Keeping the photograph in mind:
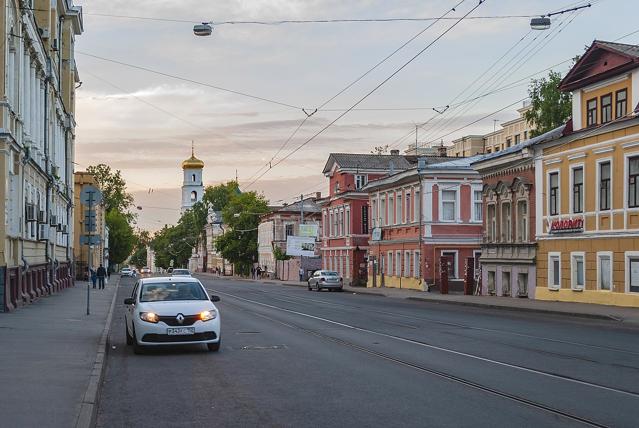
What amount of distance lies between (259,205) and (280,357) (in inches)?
4060

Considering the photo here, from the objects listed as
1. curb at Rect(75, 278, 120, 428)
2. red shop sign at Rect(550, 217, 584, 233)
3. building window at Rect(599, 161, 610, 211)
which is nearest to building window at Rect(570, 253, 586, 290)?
red shop sign at Rect(550, 217, 584, 233)

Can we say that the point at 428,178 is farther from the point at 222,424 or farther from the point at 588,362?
the point at 222,424

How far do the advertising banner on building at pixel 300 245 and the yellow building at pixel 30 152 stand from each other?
3862cm

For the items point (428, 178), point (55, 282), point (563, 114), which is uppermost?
point (563, 114)

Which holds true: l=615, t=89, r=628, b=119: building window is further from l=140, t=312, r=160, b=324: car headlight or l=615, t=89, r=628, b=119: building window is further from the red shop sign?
l=140, t=312, r=160, b=324: car headlight

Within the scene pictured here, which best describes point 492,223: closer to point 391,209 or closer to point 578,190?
point 578,190

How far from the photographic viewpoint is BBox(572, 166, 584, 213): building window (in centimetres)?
3856

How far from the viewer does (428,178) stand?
59.2 m

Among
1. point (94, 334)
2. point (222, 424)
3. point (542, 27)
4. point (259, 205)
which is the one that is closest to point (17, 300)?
point (94, 334)

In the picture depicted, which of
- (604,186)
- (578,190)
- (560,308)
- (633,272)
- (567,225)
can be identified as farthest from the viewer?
(567,225)

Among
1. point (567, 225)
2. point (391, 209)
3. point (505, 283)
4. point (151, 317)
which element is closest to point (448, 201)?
point (391, 209)

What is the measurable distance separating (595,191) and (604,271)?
3253 mm

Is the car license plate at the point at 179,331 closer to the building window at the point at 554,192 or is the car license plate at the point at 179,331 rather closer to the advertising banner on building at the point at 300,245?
the building window at the point at 554,192

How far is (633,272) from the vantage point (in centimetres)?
3425
